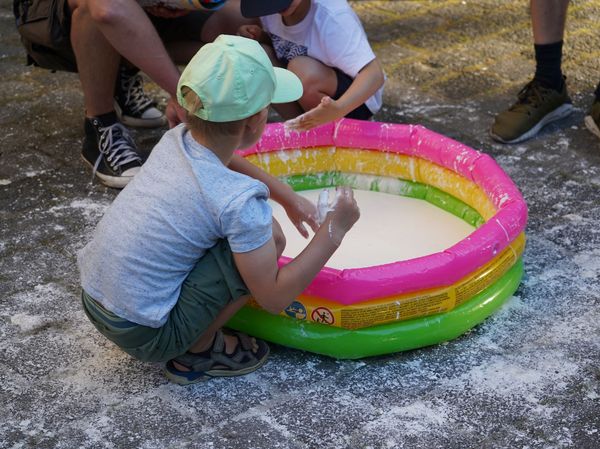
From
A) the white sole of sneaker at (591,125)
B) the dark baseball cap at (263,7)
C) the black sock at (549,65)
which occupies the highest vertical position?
the dark baseball cap at (263,7)

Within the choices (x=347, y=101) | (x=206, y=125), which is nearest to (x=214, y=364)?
(x=206, y=125)

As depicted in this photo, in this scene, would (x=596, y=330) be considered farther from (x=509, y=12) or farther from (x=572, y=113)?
(x=509, y=12)

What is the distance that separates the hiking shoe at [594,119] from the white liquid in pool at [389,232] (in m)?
0.91

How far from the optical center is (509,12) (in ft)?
16.1

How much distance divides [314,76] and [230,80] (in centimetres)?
120

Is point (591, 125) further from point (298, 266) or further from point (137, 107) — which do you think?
point (298, 266)

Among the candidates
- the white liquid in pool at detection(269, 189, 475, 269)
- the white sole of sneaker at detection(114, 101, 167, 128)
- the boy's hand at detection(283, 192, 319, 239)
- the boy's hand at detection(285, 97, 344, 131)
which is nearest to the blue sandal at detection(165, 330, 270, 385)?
the boy's hand at detection(283, 192, 319, 239)

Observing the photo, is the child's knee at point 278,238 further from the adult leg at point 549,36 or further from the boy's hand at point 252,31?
the adult leg at point 549,36

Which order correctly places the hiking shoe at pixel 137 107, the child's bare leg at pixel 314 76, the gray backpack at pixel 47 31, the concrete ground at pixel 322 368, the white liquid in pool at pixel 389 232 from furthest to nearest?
the hiking shoe at pixel 137 107 → the gray backpack at pixel 47 31 → the child's bare leg at pixel 314 76 → the white liquid in pool at pixel 389 232 → the concrete ground at pixel 322 368

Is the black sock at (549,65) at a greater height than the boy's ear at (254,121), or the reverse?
the boy's ear at (254,121)

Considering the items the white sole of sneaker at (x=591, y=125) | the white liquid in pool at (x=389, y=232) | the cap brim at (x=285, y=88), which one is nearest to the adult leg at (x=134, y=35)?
the white liquid in pool at (x=389, y=232)

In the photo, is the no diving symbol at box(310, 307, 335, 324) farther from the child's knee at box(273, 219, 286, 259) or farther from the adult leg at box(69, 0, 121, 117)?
the adult leg at box(69, 0, 121, 117)

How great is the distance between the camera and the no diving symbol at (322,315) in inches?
91.0

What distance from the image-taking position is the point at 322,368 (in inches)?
92.3
